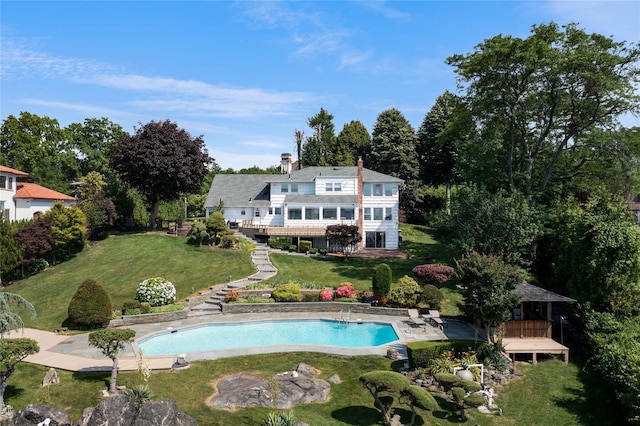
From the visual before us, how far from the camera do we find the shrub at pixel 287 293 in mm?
29375

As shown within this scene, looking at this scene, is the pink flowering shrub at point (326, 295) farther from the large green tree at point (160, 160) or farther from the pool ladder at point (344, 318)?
the large green tree at point (160, 160)

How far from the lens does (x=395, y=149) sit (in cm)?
6000

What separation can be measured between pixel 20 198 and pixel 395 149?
4596 centimetres

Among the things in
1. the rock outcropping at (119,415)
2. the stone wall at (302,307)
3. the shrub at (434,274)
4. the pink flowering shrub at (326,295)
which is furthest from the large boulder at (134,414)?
the shrub at (434,274)

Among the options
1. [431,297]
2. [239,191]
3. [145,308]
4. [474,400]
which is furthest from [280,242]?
[474,400]

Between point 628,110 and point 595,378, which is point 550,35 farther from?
point 595,378

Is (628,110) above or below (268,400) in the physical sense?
above

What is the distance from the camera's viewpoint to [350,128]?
79.4 m

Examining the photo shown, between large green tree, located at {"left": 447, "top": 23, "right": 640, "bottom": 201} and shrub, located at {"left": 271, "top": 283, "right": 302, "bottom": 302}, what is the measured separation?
63.2 feet

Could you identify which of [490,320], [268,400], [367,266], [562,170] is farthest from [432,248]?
[268,400]

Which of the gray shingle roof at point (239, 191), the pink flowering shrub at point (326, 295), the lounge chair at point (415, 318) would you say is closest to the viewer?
the lounge chair at point (415, 318)

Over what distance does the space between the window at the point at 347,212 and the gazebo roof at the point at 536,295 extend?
26.6 m

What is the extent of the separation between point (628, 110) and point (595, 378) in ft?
72.8

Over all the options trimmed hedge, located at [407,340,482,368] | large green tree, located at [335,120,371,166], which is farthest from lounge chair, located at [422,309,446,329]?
large green tree, located at [335,120,371,166]
